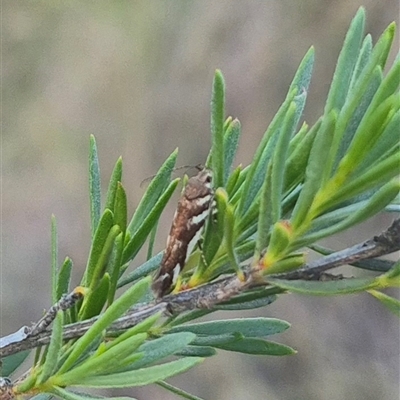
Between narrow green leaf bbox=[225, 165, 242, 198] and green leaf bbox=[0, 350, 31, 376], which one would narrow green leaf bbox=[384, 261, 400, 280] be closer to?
narrow green leaf bbox=[225, 165, 242, 198]

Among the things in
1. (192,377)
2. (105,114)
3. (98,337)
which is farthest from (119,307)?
(105,114)

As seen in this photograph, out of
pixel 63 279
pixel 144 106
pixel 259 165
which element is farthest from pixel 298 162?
pixel 144 106

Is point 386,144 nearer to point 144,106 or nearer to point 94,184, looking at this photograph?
point 94,184

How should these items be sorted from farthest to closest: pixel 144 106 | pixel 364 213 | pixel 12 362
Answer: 1. pixel 144 106
2. pixel 12 362
3. pixel 364 213

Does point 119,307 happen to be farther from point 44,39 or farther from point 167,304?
point 44,39

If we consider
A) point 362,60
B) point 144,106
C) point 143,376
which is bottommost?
point 143,376

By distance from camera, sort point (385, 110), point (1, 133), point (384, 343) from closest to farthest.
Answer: point (385, 110) < point (384, 343) < point (1, 133)
